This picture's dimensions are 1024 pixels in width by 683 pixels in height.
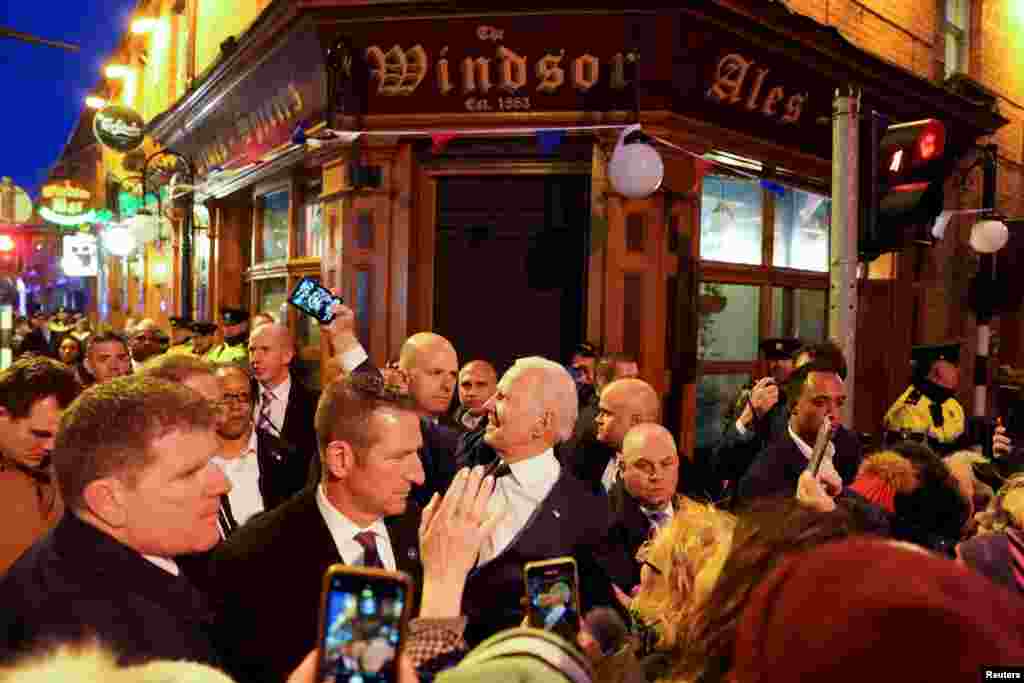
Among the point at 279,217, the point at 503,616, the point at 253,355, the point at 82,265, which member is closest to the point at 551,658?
the point at 503,616

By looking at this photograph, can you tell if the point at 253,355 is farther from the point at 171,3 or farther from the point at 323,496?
the point at 171,3

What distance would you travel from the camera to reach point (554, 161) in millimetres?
7910

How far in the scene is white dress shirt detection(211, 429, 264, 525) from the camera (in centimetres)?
402

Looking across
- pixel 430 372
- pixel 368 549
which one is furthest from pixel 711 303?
pixel 368 549

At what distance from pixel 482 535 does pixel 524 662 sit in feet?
3.45

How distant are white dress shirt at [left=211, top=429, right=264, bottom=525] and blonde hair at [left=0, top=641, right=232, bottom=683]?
283cm

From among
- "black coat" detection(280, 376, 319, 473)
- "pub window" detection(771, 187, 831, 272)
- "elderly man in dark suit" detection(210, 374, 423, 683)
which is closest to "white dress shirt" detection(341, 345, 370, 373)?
"black coat" detection(280, 376, 319, 473)

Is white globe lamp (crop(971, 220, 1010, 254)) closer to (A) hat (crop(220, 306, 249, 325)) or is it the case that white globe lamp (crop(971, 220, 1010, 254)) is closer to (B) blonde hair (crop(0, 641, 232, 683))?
(A) hat (crop(220, 306, 249, 325))

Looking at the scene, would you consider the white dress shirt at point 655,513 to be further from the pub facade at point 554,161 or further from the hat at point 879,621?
the pub facade at point 554,161

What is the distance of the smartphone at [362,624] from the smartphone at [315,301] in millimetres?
3849

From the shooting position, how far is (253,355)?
557cm

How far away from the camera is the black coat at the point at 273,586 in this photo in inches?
92.0

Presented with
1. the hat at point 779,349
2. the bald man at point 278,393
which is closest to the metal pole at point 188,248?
the bald man at point 278,393

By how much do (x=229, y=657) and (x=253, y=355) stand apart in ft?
11.3
